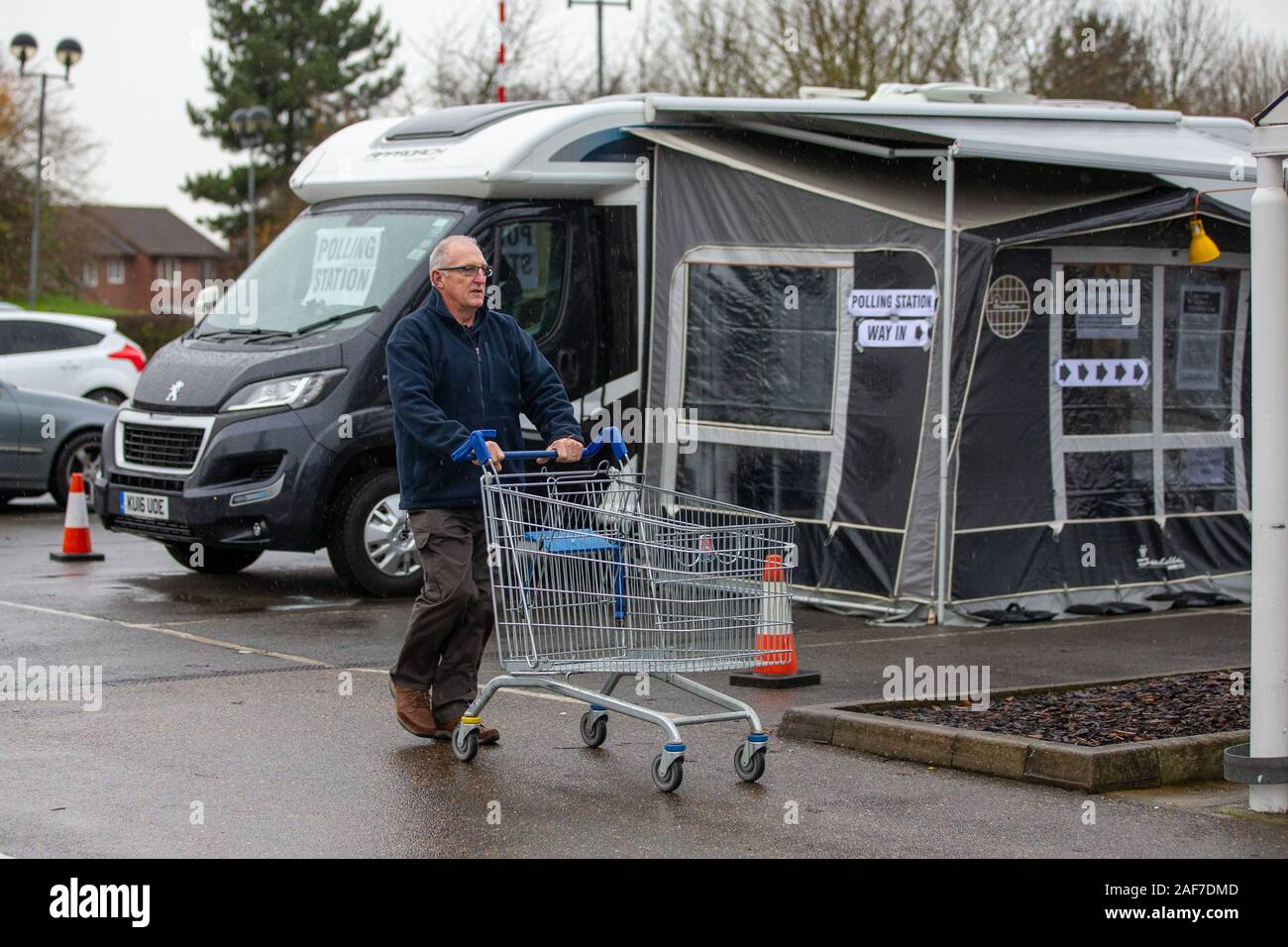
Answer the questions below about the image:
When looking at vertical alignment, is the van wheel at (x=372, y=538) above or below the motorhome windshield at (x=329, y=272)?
below

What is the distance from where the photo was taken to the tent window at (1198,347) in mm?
11773

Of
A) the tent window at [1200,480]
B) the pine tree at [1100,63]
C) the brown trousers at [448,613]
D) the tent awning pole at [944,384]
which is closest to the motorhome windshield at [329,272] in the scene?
the tent awning pole at [944,384]

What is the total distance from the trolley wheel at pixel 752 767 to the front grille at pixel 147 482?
18.4ft

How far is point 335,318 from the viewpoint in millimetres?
11438

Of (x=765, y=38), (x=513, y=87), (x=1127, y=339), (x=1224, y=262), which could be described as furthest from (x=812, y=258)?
(x=513, y=87)

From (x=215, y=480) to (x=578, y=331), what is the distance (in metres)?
2.49

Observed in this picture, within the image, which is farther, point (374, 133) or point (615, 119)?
point (374, 133)

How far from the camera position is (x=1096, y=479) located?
1140 cm

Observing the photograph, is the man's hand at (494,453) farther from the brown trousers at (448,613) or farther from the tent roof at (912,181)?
the tent roof at (912,181)

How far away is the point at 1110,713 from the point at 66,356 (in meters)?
14.4

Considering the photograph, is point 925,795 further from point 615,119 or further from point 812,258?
point 615,119

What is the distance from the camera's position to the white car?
18.9 meters

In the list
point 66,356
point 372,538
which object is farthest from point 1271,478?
point 66,356

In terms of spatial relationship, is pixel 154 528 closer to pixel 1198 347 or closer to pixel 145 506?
pixel 145 506
